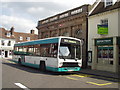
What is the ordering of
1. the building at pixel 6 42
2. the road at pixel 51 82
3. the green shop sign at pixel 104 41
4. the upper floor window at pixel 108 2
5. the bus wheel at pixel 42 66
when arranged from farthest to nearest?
the building at pixel 6 42 < the upper floor window at pixel 108 2 < the green shop sign at pixel 104 41 < the bus wheel at pixel 42 66 < the road at pixel 51 82

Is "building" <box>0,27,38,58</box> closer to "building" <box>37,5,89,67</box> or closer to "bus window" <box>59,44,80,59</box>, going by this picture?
"building" <box>37,5,89,67</box>

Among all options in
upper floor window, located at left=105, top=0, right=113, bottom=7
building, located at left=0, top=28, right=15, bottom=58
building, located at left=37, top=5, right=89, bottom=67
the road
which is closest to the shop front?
building, located at left=37, top=5, right=89, bottom=67

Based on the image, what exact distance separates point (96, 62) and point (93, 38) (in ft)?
8.99

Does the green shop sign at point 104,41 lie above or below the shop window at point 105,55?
above

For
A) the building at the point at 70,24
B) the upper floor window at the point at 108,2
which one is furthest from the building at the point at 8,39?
the upper floor window at the point at 108,2

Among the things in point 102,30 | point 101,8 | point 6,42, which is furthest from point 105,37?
point 6,42

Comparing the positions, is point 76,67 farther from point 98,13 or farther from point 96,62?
point 98,13

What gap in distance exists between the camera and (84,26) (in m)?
19.5

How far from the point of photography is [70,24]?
22.1 metres

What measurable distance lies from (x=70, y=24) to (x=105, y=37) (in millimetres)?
6940

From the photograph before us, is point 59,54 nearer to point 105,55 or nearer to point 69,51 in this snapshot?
point 69,51

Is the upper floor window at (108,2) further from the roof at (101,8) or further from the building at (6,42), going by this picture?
the building at (6,42)

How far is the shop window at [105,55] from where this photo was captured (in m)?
16.1

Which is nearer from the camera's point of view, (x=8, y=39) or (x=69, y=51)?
(x=69, y=51)
